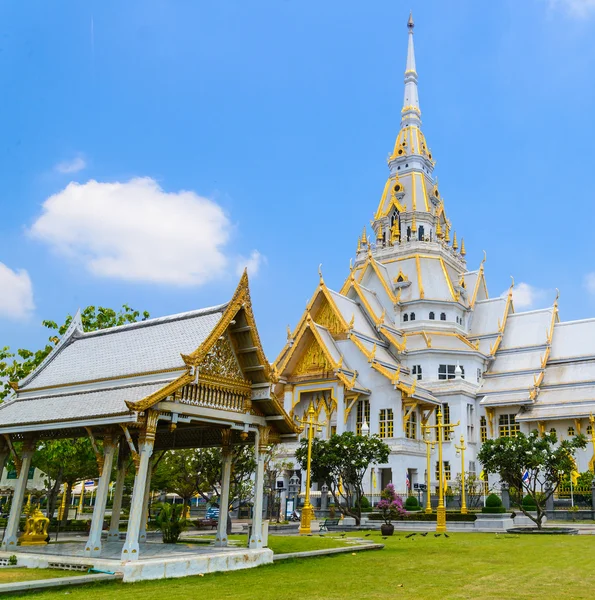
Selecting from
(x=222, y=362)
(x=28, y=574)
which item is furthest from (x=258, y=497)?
(x=28, y=574)

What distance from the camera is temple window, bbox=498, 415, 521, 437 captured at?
42781 mm

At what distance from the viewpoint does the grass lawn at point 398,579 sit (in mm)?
9688

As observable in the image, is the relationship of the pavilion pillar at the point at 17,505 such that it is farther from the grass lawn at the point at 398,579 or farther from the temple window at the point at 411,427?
the temple window at the point at 411,427

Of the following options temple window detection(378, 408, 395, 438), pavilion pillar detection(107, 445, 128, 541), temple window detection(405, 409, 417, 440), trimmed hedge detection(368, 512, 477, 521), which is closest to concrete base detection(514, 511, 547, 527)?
trimmed hedge detection(368, 512, 477, 521)

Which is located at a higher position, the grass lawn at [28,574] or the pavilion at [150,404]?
the pavilion at [150,404]

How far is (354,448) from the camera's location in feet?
88.5

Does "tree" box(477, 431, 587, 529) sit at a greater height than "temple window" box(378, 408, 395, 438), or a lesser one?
lesser

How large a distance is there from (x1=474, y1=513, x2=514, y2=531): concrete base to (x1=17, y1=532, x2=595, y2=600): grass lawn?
1038 centimetres

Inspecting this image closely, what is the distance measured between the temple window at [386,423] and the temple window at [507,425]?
25.8ft

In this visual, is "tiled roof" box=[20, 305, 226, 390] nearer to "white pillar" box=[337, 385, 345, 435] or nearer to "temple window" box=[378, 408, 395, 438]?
"white pillar" box=[337, 385, 345, 435]

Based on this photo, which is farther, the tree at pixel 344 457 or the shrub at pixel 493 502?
the shrub at pixel 493 502

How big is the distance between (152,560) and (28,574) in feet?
6.69

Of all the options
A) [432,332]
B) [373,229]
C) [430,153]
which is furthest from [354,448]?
[430,153]

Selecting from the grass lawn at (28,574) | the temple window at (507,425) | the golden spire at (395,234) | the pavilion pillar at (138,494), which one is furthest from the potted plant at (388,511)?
the golden spire at (395,234)
